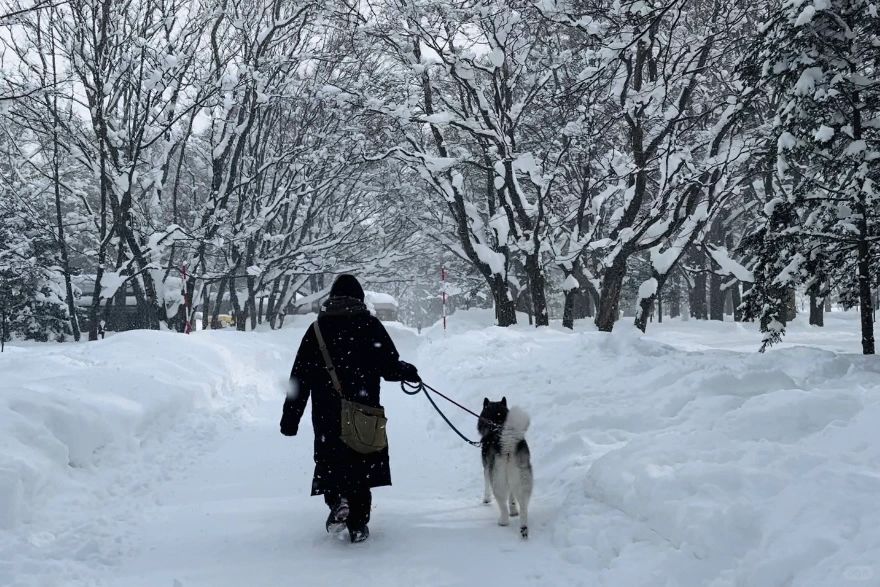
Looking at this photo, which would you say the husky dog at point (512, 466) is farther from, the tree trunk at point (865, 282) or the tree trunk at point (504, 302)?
the tree trunk at point (504, 302)

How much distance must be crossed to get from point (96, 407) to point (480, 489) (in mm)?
4048

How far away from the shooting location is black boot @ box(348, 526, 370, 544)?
4516mm

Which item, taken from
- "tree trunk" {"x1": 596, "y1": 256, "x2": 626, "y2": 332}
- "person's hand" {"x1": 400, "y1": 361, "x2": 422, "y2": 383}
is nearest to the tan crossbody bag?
"person's hand" {"x1": 400, "y1": 361, "x2": 422, "y2": 383}

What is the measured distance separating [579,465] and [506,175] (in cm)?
1087

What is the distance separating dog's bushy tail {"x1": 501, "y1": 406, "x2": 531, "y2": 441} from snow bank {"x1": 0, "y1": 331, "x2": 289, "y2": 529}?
3.36 m

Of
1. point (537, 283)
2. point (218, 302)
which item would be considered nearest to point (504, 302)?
point (537, 283)

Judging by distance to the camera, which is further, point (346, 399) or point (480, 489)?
point (480, 489)

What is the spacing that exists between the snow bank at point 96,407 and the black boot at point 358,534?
2.18m

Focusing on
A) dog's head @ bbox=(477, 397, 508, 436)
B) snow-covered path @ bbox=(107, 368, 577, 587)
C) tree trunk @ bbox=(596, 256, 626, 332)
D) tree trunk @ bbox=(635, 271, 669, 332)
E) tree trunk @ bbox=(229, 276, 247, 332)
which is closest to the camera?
snow-covered path @ bbox=(107, 368, 577, 587)

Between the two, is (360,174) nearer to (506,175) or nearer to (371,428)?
(506,175)

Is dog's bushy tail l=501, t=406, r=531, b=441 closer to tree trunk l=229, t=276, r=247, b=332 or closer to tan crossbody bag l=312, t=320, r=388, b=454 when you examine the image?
tan crossbody bag l=312, t=320, r=388, b=454

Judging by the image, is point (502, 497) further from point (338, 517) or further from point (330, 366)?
point (330, 366)

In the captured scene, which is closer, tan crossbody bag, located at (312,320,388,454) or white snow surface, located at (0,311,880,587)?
white snow surface, located at (0,311,880,587)

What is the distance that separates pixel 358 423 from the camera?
4.66 metres
